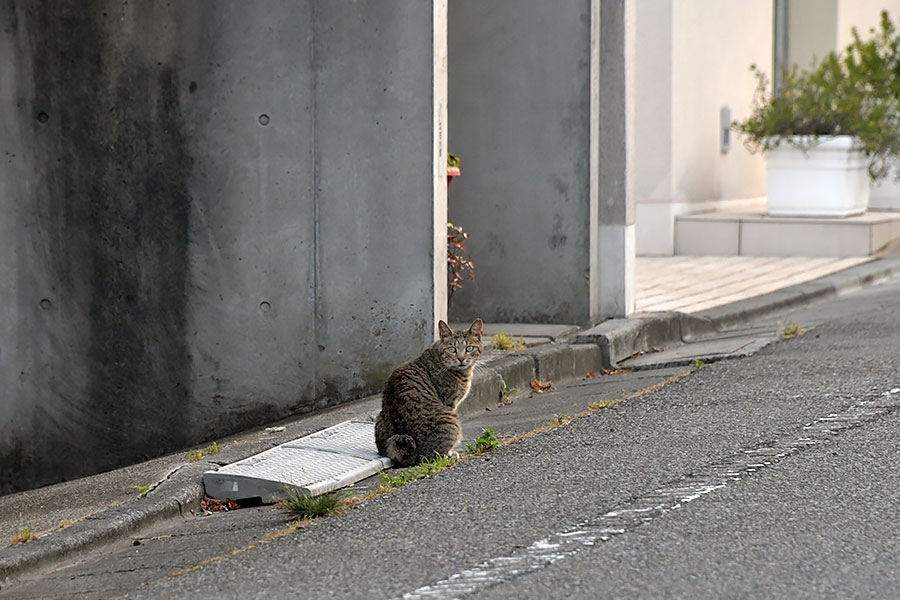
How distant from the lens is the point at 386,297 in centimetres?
764

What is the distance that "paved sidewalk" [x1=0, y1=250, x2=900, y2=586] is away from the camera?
203 inches

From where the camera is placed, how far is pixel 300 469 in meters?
5.64

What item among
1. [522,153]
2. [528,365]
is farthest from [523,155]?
[528,365]

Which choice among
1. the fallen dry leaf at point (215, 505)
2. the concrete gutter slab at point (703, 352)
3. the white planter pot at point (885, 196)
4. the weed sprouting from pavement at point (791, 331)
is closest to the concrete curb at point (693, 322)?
the concrete gutter slab at point (703, 352)

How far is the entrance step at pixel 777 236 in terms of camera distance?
1503cm

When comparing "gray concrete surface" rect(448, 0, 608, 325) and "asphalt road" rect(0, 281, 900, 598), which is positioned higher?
"gray concrete surface" rect(448, 0, 608, 325)

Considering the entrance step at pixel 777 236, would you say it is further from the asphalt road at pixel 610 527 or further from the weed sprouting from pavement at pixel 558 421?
the weed sprouting from pavement at pixel 558 421

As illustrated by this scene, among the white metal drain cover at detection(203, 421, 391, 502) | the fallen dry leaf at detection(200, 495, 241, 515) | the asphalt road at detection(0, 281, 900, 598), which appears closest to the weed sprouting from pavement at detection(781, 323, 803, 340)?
the asphalt road at detection(0, 281, 900, 598)

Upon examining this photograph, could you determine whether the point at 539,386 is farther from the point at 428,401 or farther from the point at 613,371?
the point at 428,401

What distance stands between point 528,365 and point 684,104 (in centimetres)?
857

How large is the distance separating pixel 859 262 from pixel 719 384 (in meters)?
7.54

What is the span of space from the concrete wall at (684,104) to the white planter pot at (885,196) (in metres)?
3.39

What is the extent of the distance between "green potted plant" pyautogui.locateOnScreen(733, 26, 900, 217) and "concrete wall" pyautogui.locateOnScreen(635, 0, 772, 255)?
30.3 inches

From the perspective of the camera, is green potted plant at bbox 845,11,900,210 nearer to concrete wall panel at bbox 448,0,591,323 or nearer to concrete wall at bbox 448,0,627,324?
concrete wall at bbox 448,0,627,324
